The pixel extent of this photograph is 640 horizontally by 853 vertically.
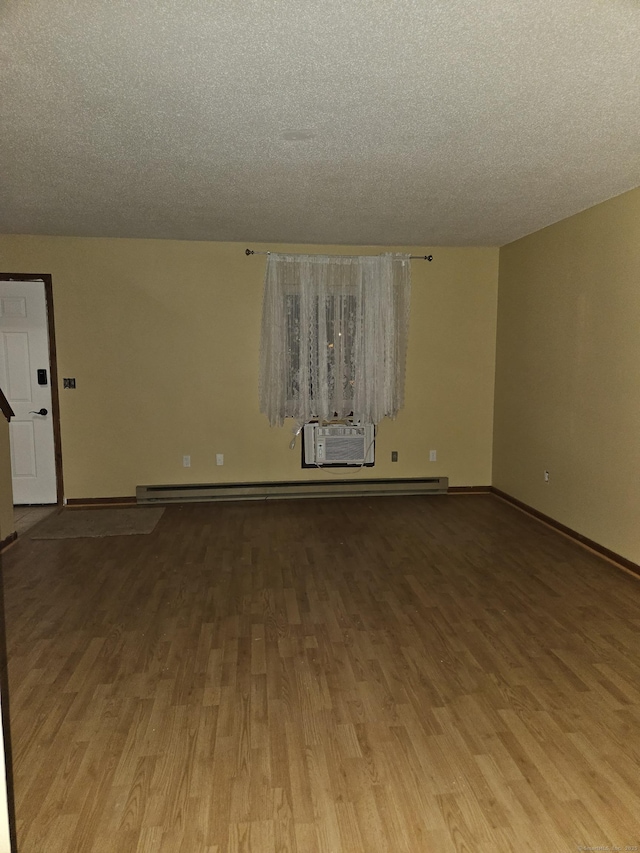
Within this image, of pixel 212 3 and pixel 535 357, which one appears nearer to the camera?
pixel 212 3

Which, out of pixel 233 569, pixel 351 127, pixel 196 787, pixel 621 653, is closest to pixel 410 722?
pixel 196 787

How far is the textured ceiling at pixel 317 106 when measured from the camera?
65.4 inches

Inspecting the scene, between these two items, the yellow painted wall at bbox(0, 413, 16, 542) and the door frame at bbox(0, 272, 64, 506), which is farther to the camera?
the door frame at bbox(0, 272, 64, 506)

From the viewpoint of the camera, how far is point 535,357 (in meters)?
4.59

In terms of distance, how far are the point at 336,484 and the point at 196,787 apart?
366 centimetres

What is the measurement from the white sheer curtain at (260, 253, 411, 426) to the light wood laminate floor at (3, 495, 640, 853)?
5.48 ft

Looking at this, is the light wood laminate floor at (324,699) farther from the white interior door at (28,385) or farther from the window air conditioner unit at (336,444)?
the window air conditioner unit at (336,444)

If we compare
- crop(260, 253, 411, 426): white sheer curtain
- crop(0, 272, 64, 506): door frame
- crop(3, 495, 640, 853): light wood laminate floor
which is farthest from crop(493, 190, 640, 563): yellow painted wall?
crop(0, 272, 64, 506): door frame

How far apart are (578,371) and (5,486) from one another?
4.39m

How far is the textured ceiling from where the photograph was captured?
1.66m

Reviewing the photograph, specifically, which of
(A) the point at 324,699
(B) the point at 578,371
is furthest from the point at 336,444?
(A) the point at 324,699

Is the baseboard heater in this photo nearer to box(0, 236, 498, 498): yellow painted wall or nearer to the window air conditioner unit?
box(0, 236, 498, 498): yellow painted wall

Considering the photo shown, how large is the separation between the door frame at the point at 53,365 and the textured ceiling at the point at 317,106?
98 centimetres

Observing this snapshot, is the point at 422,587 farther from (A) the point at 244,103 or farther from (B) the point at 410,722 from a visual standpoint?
(A) the point at 244,103
